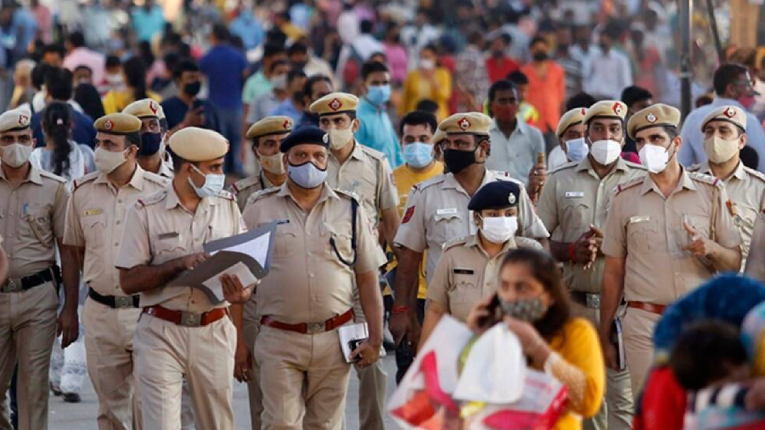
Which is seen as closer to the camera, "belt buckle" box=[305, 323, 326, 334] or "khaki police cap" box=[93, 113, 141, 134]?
"belt buckle" box=[305, 323, 326, 334]

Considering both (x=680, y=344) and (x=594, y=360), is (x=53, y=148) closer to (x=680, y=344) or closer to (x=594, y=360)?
(x=594, y=360)

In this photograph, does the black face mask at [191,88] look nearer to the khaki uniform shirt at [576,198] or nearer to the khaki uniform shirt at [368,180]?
the khaki uniform shirt at [368,180]

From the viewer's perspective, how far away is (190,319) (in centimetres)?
928

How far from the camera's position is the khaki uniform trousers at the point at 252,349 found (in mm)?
10773

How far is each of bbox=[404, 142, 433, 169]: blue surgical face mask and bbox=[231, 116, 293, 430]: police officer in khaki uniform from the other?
5.57 feet

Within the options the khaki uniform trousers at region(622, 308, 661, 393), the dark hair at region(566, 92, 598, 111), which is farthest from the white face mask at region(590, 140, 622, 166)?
the dark hair at region(566, 92, 598, 111)

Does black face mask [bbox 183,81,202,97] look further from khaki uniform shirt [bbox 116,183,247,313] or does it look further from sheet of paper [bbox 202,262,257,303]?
sheet of paper [bbox 202,262,257,303]

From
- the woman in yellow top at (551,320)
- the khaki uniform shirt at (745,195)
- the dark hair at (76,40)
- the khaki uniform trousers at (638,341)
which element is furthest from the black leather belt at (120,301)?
the dark hair at (76,40)

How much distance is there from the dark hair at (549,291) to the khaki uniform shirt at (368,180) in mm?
4737

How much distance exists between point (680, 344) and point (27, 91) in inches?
499

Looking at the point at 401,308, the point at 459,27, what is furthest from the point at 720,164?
the point at 459,27

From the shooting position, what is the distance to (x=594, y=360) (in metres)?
6.66

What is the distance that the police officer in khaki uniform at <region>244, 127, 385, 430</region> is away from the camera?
9539 millimetres

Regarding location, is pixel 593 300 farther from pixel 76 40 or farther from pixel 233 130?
pixel 76 40
